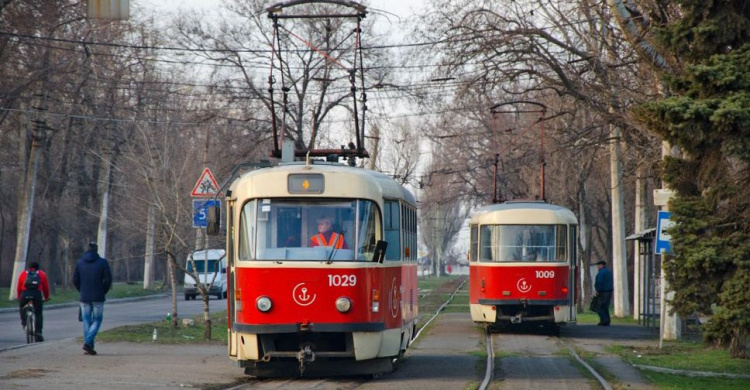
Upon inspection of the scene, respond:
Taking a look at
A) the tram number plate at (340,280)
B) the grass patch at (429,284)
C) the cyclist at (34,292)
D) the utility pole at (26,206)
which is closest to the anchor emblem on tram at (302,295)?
the tram number plate at (340,280)

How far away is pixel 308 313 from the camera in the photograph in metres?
14.1

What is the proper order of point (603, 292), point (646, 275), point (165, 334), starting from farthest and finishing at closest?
point (603, 292)
point (646, 275)
point (165, 334)

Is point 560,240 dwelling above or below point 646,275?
above

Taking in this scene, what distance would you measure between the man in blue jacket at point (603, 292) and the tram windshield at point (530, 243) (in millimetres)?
6296

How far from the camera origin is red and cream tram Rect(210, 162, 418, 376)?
14070 mm

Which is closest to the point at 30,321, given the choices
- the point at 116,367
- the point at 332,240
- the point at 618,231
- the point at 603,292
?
the point at 116,367

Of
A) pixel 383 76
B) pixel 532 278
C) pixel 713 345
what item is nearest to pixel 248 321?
pixel 713 345

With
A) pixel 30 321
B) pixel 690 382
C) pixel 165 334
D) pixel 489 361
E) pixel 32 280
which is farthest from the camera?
pixel 165 334

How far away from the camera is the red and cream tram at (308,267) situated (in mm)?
14070

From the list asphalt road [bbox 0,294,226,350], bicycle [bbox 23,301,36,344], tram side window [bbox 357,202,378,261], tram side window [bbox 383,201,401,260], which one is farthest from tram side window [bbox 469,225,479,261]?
tram side window [bbox 357,202,378,261]

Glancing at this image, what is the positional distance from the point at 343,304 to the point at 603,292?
1820cm

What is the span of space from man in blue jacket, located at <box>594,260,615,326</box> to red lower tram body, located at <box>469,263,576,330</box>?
5684mm

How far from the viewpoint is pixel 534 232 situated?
24.7 m

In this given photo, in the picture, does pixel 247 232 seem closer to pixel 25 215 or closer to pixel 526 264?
pixel 526 264
